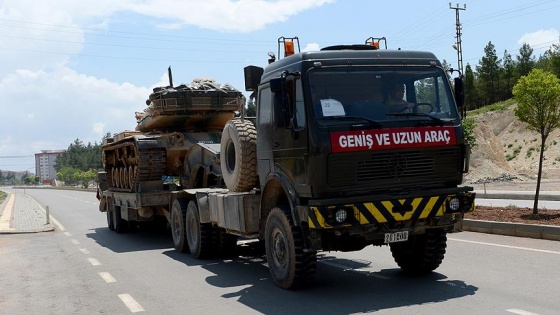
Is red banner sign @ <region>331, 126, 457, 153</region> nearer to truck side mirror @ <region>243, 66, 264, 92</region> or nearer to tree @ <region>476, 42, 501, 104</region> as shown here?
truck side mirror @ <region>243, 66, 264, 92</region>

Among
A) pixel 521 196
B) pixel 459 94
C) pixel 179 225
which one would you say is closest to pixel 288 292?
pixel 459 94

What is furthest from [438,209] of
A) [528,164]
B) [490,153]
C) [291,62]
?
[528,164]

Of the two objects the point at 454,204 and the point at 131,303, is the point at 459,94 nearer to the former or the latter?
the point at 454,204

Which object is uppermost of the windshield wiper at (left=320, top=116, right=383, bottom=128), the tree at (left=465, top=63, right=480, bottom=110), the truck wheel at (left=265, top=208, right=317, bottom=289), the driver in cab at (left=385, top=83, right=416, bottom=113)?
the tree at (left=465, top=63, right=480, bottom=110)

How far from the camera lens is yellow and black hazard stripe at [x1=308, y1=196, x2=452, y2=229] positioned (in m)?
7.29

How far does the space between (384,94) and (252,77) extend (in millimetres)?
2282

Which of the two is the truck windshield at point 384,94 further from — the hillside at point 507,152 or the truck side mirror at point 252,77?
the hillside at point 507,152

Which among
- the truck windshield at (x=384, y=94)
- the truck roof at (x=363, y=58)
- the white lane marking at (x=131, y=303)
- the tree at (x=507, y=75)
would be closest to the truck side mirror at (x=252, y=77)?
the truck roof at (x=363, y=58)

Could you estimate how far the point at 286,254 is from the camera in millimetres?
8055

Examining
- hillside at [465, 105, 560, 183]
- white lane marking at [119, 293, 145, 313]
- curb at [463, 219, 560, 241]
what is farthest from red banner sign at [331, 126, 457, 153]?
hillside at [465, 105, 560, 183]

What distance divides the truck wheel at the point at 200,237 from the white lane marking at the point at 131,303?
2.84m

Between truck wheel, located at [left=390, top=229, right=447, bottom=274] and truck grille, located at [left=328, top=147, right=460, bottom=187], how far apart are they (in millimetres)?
989

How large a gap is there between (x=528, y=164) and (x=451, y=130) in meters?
58.3

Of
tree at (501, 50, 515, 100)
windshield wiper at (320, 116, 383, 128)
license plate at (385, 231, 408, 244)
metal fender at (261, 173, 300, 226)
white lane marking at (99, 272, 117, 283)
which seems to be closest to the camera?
windshield wiper at (320, 116, 383, 128)
